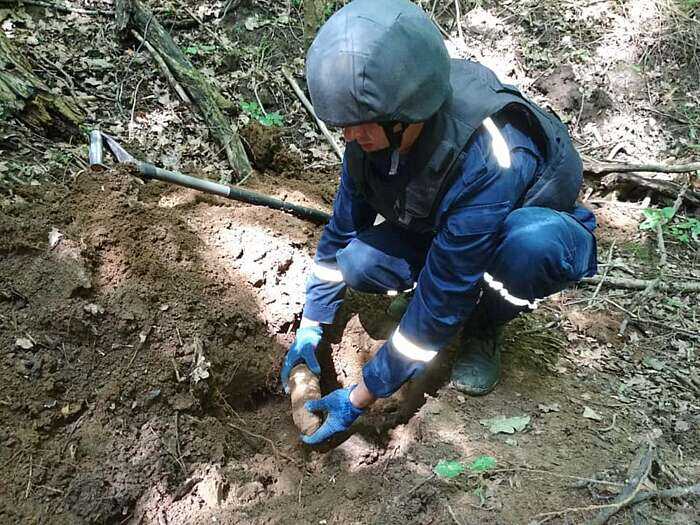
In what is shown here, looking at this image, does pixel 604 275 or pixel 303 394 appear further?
pixel 604 275

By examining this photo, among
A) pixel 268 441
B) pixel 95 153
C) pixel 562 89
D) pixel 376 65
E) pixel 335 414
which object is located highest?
pixel 376 65

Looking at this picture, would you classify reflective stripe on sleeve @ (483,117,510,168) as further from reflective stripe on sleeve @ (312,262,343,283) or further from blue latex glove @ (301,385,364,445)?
blue latex glove @ (301,385,364,445)

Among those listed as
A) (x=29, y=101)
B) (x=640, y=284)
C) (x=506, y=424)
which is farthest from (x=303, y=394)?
(x=29, y=101)

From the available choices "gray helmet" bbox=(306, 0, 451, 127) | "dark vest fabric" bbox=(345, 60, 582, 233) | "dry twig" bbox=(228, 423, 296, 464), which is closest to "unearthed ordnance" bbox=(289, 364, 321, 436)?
"dry twig" bbox=(228, 423, 296, 464)

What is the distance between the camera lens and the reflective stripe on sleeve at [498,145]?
1.88 metres

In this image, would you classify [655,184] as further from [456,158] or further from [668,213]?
[456,158]

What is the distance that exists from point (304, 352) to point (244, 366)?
1.02 ft

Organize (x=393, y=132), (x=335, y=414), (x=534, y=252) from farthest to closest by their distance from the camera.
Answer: (x=335, y=414)
(x=534, y=252)
(x=393, y=132)

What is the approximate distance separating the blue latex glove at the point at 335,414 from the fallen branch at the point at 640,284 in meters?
1.62

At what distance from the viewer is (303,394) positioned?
8.16ft

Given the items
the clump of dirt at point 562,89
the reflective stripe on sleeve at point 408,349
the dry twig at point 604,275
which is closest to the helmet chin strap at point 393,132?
the reflective stripe on sleeve at point 408,349

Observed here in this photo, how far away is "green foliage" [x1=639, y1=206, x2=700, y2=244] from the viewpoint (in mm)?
3480

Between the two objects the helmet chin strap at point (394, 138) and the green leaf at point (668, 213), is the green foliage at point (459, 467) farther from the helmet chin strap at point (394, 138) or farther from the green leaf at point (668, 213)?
the green leaf at point (668, 213)

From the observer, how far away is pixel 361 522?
80.3 inches
